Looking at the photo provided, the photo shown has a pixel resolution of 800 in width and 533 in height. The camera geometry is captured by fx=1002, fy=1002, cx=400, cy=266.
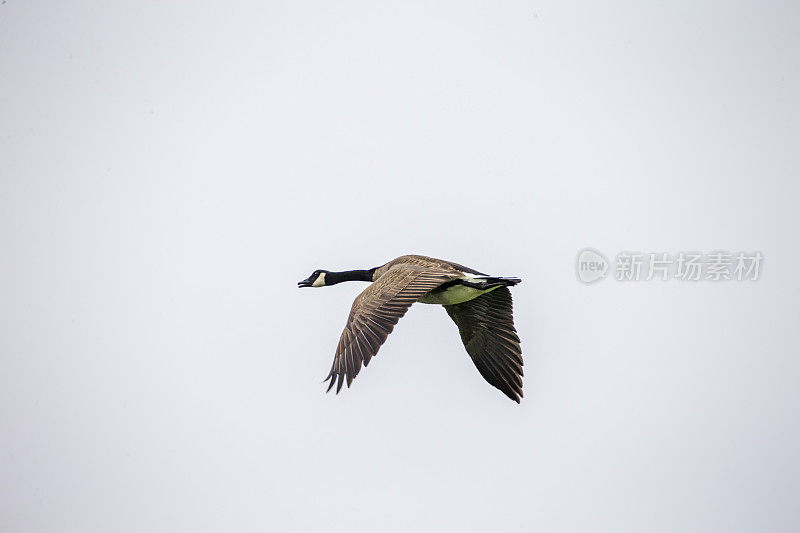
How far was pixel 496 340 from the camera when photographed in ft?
43.7

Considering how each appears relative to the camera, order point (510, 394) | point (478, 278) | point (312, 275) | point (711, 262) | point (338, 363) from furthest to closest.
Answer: point (711, 262) → point (312, 275) → point (510, 394) → point (478, 278) → point (338, 363)

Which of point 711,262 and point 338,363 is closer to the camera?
point 338,363

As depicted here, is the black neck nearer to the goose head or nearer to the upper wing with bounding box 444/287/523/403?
the goose head

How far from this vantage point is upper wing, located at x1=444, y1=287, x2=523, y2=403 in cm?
1317

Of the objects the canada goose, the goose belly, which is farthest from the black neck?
the goose belly

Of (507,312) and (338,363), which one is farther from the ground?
(507,312)

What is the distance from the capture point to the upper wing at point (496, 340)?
519 inches

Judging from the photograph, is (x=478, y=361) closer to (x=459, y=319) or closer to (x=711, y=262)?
(x=459, y=319)

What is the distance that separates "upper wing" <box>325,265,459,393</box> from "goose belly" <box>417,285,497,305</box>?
31cm

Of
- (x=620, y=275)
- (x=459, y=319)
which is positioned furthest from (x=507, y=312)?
(x=620, y=275)

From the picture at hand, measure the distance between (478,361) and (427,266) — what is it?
1978 millimetres

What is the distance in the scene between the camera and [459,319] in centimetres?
1366

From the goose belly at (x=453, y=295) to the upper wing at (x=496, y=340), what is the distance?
2.48ft

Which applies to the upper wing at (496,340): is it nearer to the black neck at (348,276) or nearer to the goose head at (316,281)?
the black neck at (348,276)
